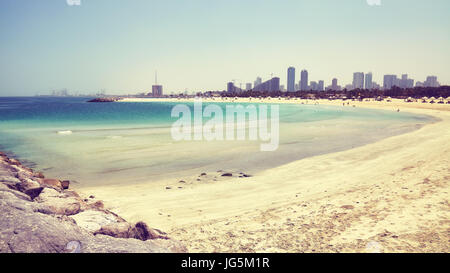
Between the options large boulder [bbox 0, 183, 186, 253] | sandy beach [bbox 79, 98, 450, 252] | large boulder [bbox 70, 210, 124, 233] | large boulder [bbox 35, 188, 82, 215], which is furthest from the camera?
large boulder [bbox 35, 188, 82, 215]

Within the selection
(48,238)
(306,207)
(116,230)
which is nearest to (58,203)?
(116,230)

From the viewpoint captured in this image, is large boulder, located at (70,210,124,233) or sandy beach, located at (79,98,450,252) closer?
sandy beach, located at (79,98,450,252)

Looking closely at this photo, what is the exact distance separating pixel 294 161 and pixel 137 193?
717cm

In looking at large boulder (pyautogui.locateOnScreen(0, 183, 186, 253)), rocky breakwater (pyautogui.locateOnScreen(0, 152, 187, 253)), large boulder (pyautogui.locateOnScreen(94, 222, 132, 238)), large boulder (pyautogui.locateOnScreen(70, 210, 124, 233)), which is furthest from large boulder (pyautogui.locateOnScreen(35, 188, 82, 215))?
large boulder (pyautogui.locateOnScreen(94, 222, 132, 238))

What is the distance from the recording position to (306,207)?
627cm

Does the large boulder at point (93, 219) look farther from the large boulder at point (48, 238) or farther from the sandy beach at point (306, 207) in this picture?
the sandy beach at point (306, 207)

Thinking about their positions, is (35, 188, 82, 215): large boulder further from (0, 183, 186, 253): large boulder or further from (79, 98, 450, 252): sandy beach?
(79, 98, 450, 252): sandy beach

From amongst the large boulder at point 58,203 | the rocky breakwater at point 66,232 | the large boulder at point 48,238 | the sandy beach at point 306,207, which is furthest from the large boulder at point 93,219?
the sandy beach at point 306,207

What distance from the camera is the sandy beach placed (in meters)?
4.58
